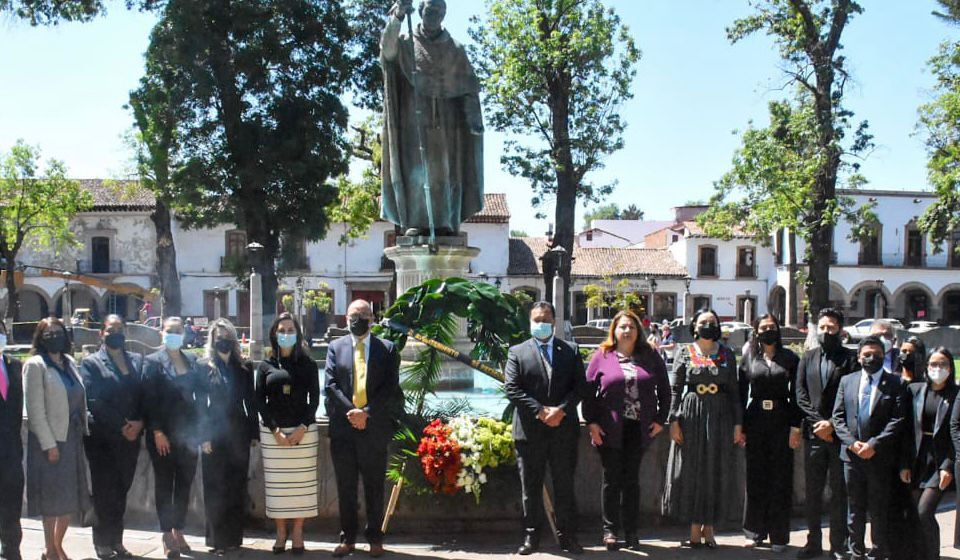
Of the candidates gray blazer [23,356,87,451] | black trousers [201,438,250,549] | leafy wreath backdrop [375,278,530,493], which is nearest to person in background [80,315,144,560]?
gray blazer [23,356,87,451]

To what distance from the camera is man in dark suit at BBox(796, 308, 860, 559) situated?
5734 mm

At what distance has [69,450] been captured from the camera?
553 cm

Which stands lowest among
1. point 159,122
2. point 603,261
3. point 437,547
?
point 437,547

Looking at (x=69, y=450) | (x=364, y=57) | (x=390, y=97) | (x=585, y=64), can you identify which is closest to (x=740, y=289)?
(x=585, y=64)

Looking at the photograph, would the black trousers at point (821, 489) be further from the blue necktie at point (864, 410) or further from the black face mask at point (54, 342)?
the black face mask at point (54, 342)

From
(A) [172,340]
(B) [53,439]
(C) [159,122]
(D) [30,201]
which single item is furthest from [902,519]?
(D) [30,201]

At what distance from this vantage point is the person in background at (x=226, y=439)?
5789mm

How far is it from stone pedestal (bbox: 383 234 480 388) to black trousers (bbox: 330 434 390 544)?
2.14m

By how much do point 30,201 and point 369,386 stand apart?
3756cm

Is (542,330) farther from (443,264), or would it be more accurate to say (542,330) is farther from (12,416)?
(12,416)

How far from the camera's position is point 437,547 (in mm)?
5926

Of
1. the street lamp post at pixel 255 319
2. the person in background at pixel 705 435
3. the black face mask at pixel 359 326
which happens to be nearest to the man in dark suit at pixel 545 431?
the person in background at pixel 705 435

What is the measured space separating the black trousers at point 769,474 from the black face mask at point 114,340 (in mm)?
4236

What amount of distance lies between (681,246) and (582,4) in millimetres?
24319
